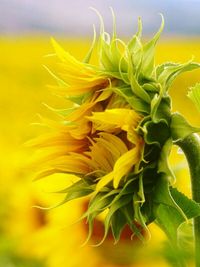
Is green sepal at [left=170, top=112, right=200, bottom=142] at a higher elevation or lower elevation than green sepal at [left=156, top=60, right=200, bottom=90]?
lower

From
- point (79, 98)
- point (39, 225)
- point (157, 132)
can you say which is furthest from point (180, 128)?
point (39, 225)

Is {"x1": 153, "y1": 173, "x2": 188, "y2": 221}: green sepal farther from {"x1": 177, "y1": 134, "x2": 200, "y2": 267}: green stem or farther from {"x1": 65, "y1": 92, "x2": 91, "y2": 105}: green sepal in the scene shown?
{"x1": 65, "y1": 92, "x2": 91, "y2": 105}: green sepal

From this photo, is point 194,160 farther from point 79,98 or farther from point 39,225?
point 39,225

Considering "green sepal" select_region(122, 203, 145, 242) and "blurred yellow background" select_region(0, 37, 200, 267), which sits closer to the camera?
"green sepal" select_region(122, 203, 145, 242)

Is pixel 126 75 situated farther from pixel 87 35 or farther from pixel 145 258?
pixel 87 35

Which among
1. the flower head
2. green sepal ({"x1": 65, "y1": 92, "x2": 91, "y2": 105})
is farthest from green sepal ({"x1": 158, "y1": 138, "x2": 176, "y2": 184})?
green sepal ({"x1": 65, "y1": 92, "x2": 91, "y2": 105})

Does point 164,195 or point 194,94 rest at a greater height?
point 194,94

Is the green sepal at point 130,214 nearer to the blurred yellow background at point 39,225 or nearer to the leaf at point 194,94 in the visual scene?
the blurred yellow background at point 39,225

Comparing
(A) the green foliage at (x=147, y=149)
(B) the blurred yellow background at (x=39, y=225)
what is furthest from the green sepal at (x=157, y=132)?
(B) the blurred yellow background at (x=39, y=225)
